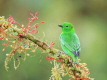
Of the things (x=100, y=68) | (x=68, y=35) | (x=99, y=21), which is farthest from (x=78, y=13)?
(x=68, y=35)

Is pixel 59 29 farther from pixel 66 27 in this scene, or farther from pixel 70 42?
pixel 70 42

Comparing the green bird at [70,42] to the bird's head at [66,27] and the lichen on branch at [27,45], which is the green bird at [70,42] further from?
the lichen on branch at [27,45]

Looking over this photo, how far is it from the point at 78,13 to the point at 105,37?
107cm

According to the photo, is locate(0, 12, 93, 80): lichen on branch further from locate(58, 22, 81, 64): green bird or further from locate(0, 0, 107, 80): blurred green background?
locate(0, 0, 107, 80): blurred green background

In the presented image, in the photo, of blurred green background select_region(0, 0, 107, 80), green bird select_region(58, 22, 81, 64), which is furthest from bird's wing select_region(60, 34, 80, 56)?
blurred green background select_region(0, 0, 107, 80)

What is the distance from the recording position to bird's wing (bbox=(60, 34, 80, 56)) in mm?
3664

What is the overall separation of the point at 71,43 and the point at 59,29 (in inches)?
119

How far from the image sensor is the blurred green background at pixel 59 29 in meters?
6.50

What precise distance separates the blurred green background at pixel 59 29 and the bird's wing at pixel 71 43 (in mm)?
1885

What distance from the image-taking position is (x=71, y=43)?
386cm

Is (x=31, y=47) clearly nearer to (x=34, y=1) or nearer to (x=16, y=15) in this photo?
(x=34, y=1)

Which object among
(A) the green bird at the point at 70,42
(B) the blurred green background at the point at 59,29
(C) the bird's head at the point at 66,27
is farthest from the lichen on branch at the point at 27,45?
(B) the blurred green background at the point at 59,29

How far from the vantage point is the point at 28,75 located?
6.83m

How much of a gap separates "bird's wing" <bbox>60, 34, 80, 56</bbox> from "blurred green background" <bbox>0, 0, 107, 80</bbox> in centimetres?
189
